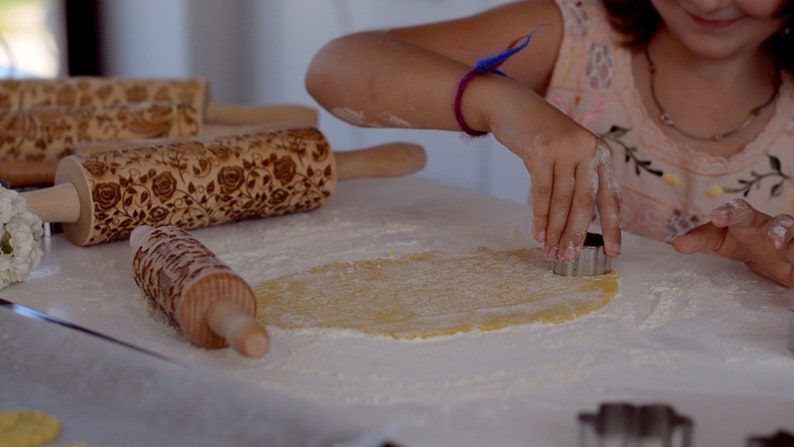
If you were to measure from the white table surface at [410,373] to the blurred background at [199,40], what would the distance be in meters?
1.86

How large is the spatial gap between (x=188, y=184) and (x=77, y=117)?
0.43 m

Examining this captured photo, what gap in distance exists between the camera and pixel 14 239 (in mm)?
1013

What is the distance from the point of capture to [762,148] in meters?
1.43

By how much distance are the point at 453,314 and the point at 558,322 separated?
0.33ft

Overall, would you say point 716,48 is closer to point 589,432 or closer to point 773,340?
point 773,340

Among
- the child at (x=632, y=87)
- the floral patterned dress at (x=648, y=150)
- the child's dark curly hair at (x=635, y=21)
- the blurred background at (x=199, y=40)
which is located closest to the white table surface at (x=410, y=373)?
the child at (x=632, y=87)

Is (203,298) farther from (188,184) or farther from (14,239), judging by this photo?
(188,184)

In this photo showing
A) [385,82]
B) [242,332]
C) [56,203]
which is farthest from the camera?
[385,82]

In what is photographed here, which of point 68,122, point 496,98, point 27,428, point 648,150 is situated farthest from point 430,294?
point 68,122

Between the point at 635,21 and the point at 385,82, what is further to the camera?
the point at 635,21

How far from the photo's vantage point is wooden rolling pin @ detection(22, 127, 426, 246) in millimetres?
1153

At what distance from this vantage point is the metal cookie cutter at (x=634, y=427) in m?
0.61

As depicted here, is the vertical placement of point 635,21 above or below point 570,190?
above

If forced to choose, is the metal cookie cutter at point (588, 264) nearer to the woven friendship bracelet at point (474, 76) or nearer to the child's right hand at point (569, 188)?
the child's right hand at point (569, 188)
